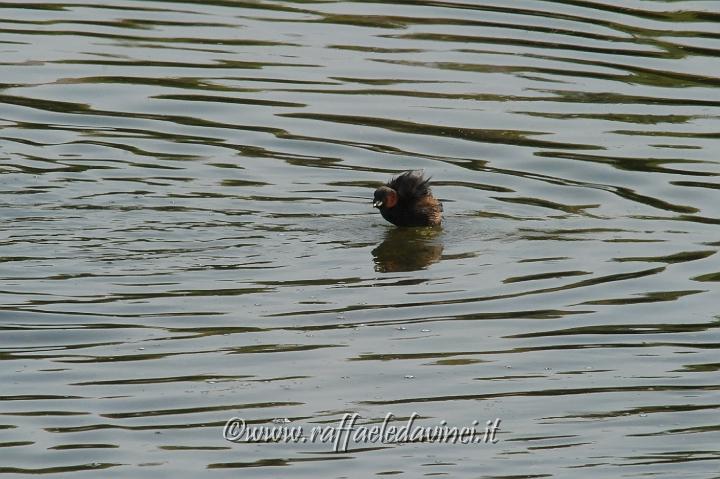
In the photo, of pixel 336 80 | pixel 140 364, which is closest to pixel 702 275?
pixel 140 364

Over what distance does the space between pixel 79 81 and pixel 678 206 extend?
7.00 m

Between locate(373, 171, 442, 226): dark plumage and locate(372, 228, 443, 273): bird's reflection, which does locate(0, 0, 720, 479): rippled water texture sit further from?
locate(373, 171, 442, 226): dark plumage

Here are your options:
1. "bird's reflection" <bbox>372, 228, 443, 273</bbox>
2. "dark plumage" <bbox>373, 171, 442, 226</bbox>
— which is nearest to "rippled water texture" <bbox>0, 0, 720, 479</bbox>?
"bird's reflection" <bbox>372, 228, 443, 273</bbox>

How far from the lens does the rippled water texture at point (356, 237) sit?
9.03 m

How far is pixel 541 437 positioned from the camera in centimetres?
888

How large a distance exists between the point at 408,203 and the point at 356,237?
632 millimetres

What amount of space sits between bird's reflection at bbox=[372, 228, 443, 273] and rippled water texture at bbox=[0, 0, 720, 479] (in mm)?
43

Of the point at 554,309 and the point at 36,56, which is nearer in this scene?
the point at 554,309

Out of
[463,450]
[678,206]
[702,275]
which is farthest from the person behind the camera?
[678,206]

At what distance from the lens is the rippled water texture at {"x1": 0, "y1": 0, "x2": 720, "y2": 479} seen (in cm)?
903

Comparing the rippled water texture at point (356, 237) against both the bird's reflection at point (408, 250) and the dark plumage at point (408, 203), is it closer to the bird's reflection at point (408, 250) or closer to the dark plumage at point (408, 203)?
the bird's reflection at point (408, 250)

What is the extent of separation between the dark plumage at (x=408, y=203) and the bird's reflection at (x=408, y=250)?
106mm

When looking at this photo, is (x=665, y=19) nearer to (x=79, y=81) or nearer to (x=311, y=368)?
(x=79, y=81)

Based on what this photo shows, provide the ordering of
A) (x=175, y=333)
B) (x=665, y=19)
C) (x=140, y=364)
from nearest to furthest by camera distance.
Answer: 1. (x=140, y=364)
2. (x=175, y=333)
3. (x=665, y=19)
